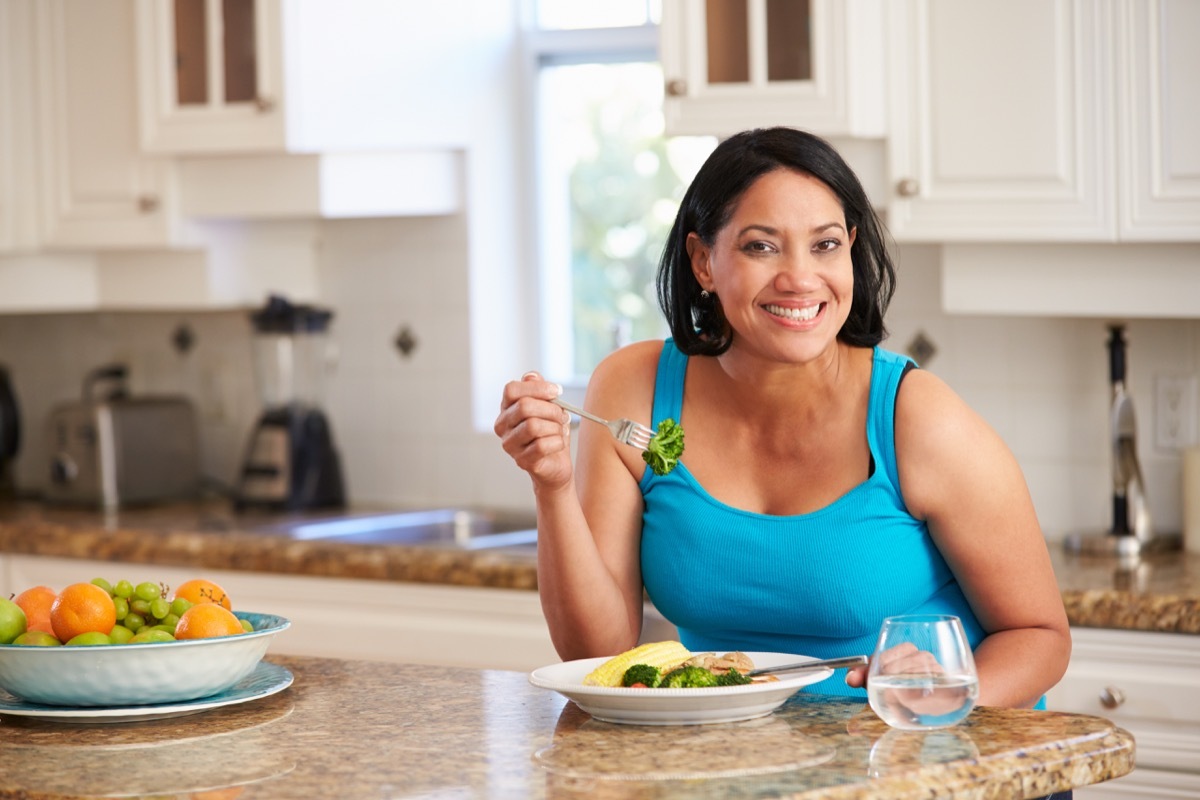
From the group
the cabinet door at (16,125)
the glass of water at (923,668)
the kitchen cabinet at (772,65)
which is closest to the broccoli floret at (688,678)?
the glass of water at (923,668)

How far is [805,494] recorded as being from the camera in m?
1.86

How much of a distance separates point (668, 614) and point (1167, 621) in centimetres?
88

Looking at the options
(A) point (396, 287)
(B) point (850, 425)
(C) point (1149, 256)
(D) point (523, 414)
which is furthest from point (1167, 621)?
(A) point (396, 287)

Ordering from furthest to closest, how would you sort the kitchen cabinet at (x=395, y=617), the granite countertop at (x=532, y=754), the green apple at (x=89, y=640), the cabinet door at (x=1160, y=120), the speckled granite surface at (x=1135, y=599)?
the kitchen cabinet at (x=395, y=617) → the cabinet door at (x=1160, y=120) → the speckled granite surface at (x=1135, y=599) → the green apple at (x=89, y=640) → the granite countertop at (x=532, y=754)

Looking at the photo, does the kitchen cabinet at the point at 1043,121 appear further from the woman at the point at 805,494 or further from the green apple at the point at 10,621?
the green apple at the point at 10,621

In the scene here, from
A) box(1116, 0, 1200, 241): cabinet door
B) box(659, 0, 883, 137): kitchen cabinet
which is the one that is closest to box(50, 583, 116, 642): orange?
box(659, 0, 883, 137): kitchen cabinet

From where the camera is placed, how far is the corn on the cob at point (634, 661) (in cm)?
147

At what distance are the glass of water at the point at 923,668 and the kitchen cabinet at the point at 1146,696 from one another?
1.14m

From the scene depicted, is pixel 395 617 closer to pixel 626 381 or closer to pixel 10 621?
pixel 626 381

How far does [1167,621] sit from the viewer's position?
2365 millimetres

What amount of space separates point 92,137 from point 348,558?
1.20 metres

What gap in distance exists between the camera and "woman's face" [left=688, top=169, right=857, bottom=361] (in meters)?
1.79

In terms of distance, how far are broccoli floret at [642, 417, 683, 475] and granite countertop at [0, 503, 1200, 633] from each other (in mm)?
948

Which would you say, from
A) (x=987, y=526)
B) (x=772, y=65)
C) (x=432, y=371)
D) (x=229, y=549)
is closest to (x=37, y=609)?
(x=987, y=526)
